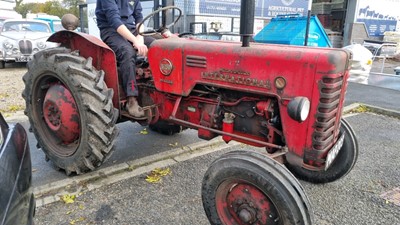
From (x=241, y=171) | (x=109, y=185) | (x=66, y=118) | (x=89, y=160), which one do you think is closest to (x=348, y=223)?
(x=241, y=171)

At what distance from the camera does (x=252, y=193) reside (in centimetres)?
222

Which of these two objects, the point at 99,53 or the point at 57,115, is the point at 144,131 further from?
the point at 99,53

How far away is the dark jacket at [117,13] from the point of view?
10.7ft

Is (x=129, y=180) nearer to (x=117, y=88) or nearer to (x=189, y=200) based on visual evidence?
(x=189, y=200)

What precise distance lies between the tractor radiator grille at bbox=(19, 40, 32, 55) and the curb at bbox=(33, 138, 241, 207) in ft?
29.0

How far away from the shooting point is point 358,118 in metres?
5.62

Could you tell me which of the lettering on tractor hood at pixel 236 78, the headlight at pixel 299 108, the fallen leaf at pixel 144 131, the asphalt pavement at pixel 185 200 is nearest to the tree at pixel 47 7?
the fallen leaf at pixel 144 131

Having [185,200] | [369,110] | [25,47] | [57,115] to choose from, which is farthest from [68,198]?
[25,47]

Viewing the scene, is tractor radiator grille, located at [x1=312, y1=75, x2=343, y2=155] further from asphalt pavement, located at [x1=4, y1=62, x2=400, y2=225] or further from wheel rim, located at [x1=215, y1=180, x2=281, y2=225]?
asphalt pavement, located at [x1=4, y1=62, x2=400, y2=225]

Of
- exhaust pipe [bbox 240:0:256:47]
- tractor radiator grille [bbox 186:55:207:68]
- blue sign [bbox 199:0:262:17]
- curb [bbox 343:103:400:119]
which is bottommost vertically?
curb [bbox 343:103:400:119]

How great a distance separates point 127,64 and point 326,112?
1978mm

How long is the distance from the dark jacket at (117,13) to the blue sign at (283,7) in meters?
10.00

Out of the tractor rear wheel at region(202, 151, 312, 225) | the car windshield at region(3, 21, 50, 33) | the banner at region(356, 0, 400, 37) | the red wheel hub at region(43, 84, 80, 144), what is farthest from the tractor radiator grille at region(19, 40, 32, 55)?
the banner at region(356, 0, 400, 37)

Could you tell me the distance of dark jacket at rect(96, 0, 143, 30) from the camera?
3270 millimetres
